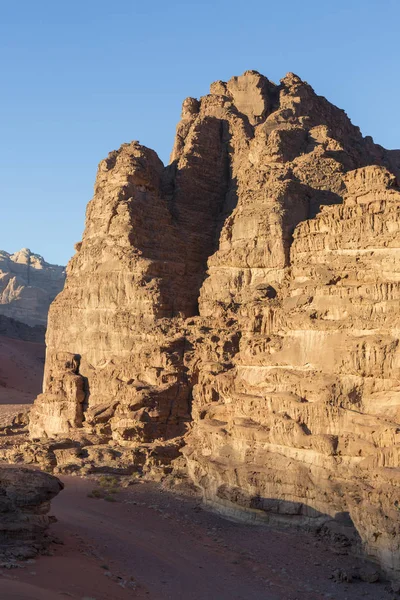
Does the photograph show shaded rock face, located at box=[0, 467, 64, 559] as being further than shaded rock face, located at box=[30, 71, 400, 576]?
No

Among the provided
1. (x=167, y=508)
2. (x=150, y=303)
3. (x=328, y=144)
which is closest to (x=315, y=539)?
(x=167, y=508)

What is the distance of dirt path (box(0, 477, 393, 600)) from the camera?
1642 cm

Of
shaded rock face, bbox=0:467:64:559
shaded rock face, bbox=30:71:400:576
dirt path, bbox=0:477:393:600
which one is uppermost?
shaded rock face, bbox=30:71:400:576

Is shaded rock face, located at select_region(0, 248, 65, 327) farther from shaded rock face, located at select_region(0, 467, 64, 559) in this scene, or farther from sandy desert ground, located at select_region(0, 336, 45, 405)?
shaded rock face, located at select_region(0, 467, 64, 559)

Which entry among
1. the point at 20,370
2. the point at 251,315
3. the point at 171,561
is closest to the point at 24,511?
the point at 171,561

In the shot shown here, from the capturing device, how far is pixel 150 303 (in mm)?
36594

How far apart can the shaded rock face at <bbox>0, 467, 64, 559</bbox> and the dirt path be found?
2.06 ft

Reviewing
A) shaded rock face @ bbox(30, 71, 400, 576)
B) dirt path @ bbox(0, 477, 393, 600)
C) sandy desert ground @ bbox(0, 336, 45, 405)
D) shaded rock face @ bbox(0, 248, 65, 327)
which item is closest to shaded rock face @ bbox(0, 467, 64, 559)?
dirt path @ bbox(0, 477, 393, 600)

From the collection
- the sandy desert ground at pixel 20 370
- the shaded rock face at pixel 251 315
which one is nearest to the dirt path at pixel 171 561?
the shaded rock face at pixel 251 315

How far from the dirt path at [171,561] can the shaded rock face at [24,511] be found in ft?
2.06

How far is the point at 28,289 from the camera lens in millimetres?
122750

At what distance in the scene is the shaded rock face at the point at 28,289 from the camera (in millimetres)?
118688

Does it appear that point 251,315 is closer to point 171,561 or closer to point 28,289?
point 171,561

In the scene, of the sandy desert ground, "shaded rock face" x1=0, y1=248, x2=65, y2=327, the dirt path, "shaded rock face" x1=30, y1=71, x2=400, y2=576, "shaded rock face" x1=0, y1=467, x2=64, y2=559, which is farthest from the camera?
"shaded rock face" x1=0, y1=248, x2=65, y2=327
